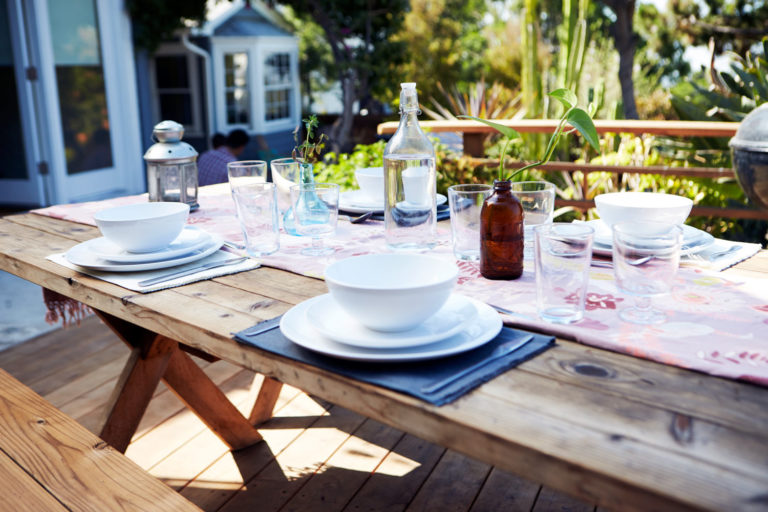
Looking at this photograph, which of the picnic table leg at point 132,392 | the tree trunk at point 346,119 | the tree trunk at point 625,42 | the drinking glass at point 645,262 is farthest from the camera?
the tree trunk at point 346,119

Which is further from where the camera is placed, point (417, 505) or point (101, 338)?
point (101, 338)

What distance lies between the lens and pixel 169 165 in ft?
6.28

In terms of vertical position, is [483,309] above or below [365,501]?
above

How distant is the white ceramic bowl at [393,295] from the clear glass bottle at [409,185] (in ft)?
1.53

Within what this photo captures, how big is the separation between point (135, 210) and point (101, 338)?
1728 mm

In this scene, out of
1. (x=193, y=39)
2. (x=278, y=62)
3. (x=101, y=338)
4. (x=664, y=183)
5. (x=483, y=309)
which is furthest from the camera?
(x=278, y=62)


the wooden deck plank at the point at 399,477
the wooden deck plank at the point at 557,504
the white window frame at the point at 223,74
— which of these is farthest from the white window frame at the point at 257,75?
the wooden deck plank at the point at 557,504

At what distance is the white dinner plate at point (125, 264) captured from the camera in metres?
1.35

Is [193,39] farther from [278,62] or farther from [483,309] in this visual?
[483,309]

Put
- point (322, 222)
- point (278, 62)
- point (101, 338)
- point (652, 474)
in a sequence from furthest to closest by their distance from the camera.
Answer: point (278, 62)
point (101, 338)
point (322, 222)
point (652, 474)

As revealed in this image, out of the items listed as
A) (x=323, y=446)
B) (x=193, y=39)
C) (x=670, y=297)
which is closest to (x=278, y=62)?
(x=193, y=39)

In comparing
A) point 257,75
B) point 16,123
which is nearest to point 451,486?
point 16,123

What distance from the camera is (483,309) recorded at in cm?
103

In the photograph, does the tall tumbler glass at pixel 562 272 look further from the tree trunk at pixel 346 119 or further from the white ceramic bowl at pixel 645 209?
the tree trunk at pixel 346 119
